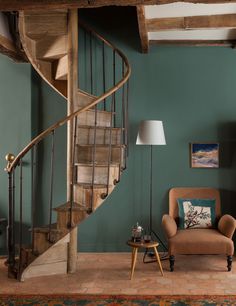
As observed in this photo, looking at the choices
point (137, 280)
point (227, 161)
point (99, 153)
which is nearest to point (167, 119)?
point (227, 161)

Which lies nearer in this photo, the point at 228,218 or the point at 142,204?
the point at 228,218

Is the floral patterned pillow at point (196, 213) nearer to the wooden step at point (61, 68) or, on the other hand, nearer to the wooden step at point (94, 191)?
the wooden step at point (94, 191)

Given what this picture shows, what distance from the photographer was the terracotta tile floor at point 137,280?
4.26 meters

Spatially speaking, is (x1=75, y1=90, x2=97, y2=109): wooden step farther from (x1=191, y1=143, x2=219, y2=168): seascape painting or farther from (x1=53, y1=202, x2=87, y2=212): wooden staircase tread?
(x1=191, y1=143, x2=219, y2=168): seascape painting

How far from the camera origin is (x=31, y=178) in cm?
563

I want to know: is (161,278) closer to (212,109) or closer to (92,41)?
(212,109)

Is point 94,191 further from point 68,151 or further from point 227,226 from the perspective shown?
point 227,226

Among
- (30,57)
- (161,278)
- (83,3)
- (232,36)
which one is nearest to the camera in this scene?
(83,3)

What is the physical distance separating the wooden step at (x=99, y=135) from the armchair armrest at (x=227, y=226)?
1.66 meters

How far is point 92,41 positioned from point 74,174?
2192 mm

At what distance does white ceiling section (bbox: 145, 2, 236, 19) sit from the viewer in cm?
466

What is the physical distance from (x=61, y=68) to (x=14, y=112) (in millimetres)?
1029

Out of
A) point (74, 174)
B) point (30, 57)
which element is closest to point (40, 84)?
point (30, 57)

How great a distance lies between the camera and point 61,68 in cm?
516
